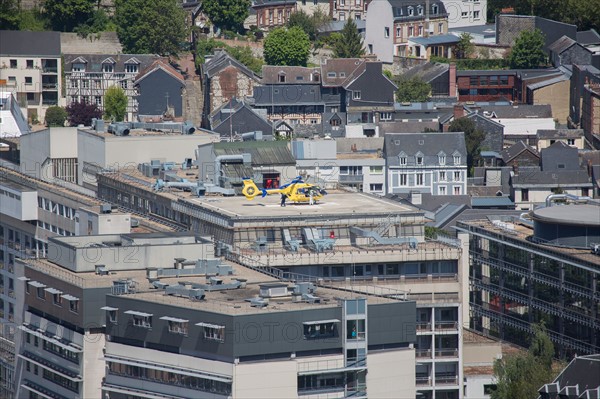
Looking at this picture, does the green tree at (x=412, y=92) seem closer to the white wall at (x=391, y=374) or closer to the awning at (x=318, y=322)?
the white wall at (x=391, y=374)

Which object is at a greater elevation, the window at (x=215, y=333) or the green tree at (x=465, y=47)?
the green tree at (x=465, y=47)

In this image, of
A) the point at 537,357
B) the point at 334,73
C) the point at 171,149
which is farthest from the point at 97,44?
→ the point at 537,357

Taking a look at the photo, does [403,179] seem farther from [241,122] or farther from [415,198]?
[241,122]

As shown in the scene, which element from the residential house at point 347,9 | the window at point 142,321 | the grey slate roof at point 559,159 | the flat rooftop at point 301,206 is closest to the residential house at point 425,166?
the grey slate roof at point 559,159

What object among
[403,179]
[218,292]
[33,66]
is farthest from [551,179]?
[218,292]

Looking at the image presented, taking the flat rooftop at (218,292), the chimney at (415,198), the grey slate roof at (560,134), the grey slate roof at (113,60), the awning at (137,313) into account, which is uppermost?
the grey slate roof at (113,60)

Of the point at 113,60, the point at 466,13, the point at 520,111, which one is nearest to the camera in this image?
the point at 520,111
